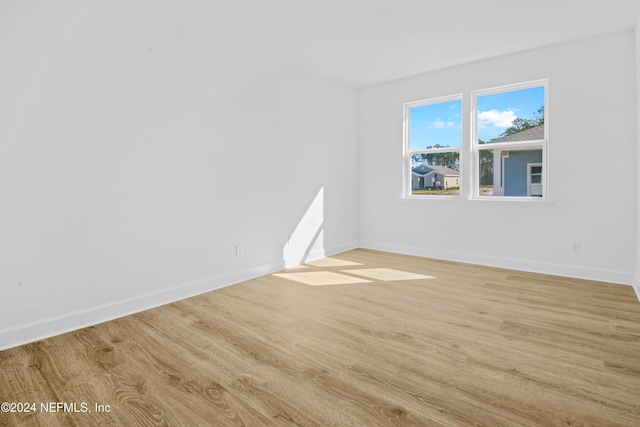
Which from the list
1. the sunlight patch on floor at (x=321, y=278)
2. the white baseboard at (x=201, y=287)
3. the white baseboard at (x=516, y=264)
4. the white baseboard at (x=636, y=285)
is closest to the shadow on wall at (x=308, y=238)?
the white baseboard at (x=201, y=287)

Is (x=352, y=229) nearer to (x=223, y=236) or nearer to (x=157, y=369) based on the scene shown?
(x=223, y=236)

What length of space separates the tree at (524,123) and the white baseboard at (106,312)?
3554mm

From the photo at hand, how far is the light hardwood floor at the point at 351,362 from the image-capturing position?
1639 mm

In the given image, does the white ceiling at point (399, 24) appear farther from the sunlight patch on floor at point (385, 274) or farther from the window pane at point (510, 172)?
the sunlight patch on floor at point (385, 274)

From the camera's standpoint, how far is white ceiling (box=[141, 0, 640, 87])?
2.94 metres

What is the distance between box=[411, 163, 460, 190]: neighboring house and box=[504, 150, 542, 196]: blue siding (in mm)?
611

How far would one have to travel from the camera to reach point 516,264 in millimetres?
4199

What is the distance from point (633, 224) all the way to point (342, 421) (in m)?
3.72

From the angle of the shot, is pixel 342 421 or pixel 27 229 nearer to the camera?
pixel 342 421

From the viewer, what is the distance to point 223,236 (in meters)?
3.63

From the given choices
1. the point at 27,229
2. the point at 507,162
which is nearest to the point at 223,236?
the point at 27,229

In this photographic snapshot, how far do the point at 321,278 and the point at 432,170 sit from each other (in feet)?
7.68

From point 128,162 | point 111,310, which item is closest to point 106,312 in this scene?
point 111,310

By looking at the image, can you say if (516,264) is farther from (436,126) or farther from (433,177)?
(436,126)
